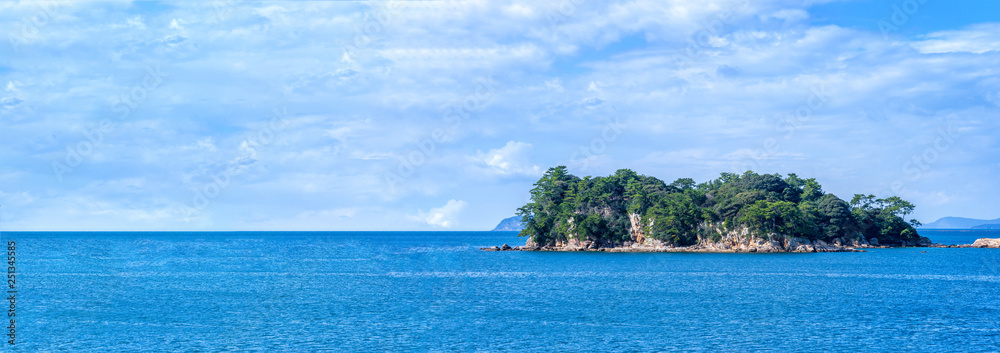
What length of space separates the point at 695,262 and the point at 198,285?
2371 inches

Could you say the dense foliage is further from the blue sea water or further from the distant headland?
the blue sea water

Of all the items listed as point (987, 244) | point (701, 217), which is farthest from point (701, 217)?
point (987, 244)

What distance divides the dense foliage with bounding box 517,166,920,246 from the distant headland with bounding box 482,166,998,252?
0.56 ft

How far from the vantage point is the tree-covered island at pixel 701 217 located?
117188 millimetres

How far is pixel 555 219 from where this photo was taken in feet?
441

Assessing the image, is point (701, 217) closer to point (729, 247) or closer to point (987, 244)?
point (729, 247)

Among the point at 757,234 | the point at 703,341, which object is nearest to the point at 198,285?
the point at 703,341

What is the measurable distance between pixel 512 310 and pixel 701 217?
8054 cm

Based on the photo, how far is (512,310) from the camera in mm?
46812

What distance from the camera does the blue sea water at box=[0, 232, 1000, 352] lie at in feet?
117

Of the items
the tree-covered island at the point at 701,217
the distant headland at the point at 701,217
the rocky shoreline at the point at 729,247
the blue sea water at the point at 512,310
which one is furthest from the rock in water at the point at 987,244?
the blue sea water at the point at 512,310

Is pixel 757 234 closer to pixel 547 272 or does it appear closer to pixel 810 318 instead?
pixel 547 272

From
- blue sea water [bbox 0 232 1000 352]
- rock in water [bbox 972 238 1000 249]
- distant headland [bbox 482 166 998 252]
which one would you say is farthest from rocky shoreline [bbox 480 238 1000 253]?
blue sea water [bbox 0 232 1000 352]

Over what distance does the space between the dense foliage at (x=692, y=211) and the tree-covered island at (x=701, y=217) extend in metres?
0.17
